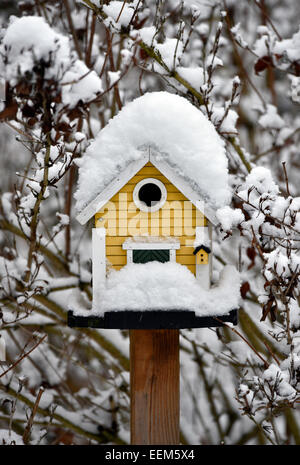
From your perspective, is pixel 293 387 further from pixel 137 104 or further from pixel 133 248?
pixel 137 104

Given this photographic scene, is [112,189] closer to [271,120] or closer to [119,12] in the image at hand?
[119,12]

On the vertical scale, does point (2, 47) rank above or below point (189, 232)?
above

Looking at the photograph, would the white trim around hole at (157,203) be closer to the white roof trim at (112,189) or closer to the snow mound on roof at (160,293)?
the white roof trim at (112,189)

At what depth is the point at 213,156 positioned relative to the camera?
1.85 meters

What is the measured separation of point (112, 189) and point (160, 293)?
41cm

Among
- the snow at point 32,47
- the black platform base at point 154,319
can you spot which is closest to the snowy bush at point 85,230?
the snow at point 32,47

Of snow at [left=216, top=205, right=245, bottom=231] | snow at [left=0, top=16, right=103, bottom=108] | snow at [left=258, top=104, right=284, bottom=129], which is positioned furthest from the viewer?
snow at [left=258, top=104, right=284, bottom=129]

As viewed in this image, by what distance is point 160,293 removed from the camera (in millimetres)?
1795

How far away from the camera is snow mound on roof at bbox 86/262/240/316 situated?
1782 mm

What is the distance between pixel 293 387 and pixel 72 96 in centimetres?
124

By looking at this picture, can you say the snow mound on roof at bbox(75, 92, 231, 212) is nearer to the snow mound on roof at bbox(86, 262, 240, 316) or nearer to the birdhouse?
the birdhouse

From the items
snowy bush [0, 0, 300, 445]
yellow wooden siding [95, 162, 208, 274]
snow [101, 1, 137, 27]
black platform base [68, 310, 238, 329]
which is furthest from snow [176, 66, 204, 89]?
black platform base [68, 310, 238, 329]

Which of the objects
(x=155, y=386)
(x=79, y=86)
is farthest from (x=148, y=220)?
(x=155, y=386)
